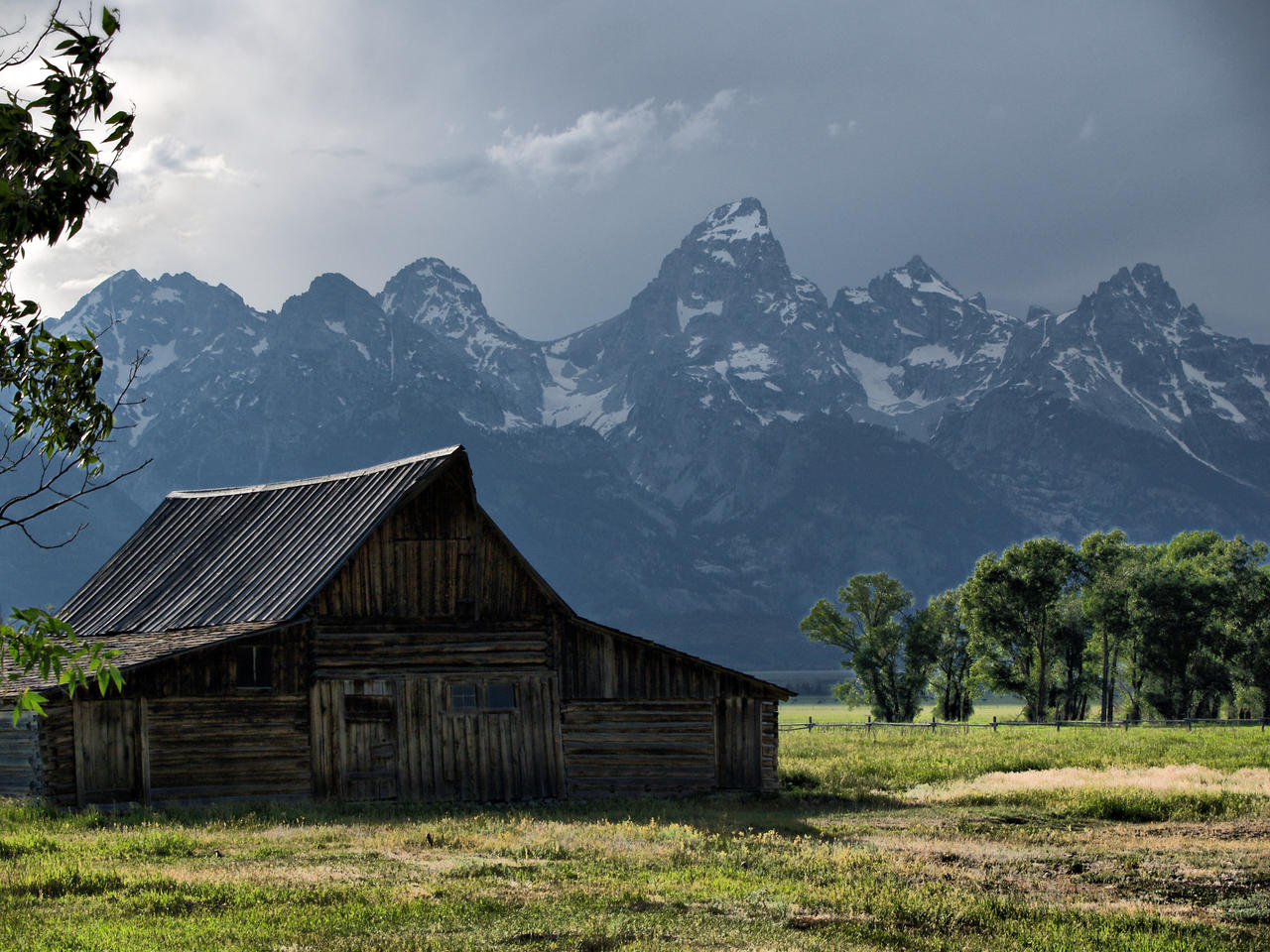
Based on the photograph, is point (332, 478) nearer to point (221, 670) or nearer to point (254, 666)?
point (254, 666)

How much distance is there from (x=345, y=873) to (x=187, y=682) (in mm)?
14950

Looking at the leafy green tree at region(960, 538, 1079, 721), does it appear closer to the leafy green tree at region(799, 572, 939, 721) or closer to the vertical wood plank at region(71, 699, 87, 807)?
the leafy green tree at region(799, 572, 939, 721)

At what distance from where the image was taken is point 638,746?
35.7 m

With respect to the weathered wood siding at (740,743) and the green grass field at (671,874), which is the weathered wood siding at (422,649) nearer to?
the green grass field at (671,874)

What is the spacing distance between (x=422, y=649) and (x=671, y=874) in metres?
16.1

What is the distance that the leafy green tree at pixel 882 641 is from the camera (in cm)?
9088

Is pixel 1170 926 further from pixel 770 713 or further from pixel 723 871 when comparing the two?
pixel 770 713

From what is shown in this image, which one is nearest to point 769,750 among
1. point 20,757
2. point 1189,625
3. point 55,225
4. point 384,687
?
point 384,687

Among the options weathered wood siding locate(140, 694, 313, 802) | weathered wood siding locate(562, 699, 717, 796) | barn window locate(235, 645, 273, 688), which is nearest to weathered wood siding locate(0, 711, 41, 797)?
weathered wood siding locate(140, 694, 313, 802)

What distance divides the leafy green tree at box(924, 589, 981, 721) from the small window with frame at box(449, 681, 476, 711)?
61.6m

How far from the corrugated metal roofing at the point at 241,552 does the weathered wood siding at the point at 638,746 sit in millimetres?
7636

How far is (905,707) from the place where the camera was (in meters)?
92.1

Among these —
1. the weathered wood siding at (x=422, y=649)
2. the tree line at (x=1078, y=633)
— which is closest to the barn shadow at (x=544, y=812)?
the weathered wood siding at (x=422, y=649)

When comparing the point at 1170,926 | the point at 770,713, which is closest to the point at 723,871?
the point at 1170,926
